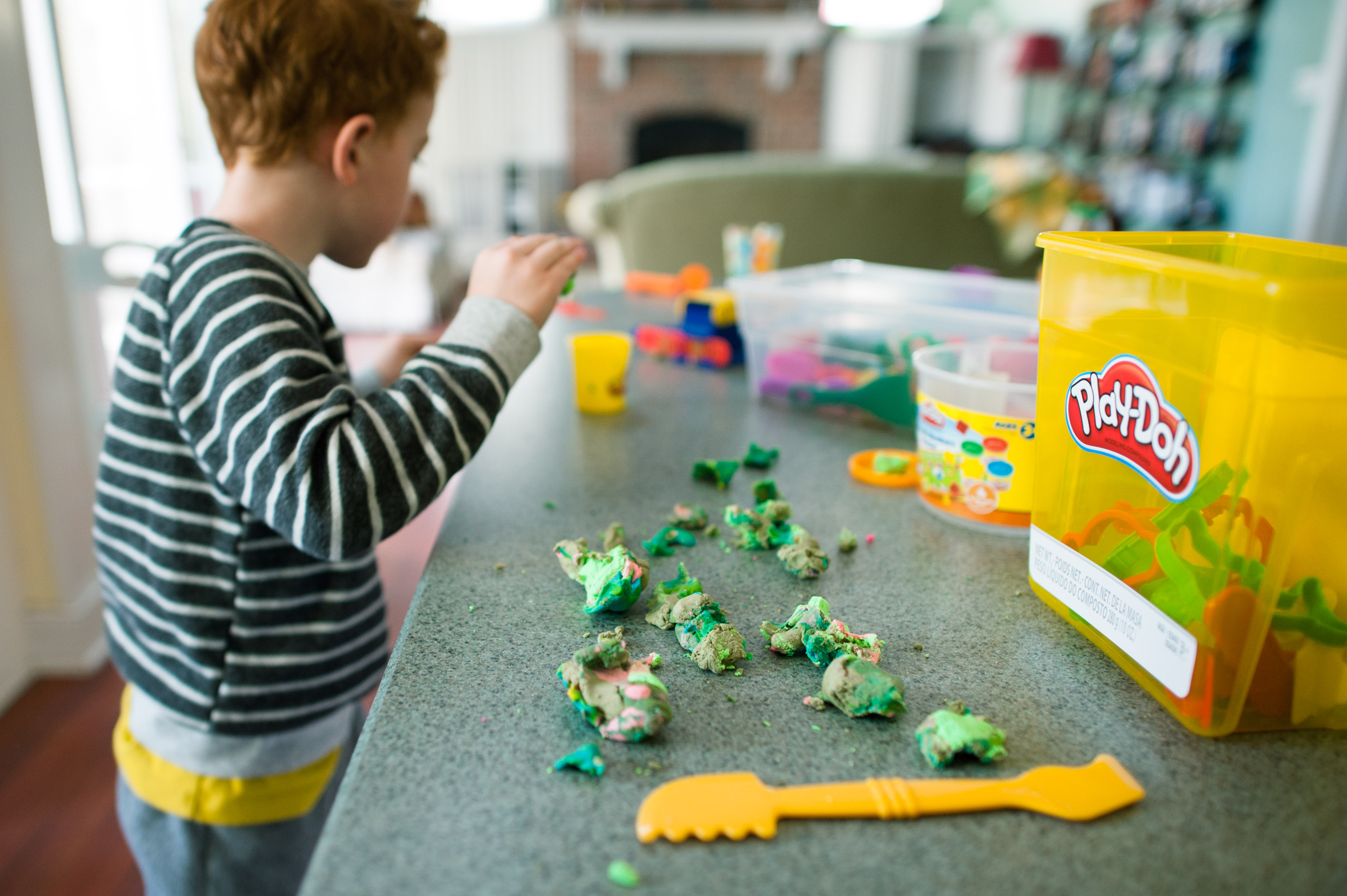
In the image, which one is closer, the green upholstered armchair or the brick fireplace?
the green upholstered armchair

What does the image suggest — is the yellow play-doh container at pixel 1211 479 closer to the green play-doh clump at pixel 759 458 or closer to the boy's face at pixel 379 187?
the green play-doh clump at pixel 759 458

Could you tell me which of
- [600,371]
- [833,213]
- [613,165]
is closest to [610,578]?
[600,371]

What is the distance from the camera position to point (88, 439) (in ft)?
5.18

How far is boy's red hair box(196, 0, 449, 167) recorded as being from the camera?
68cm

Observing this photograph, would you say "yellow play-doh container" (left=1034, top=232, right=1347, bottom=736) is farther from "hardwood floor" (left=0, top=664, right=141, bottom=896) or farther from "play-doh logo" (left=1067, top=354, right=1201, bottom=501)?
"hardwood floor" (left=0, top=664, right=141, bottom=896)

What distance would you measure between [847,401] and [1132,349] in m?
0.46

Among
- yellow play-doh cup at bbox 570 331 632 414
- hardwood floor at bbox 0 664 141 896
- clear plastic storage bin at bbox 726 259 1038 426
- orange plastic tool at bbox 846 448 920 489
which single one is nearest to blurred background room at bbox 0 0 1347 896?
hardwood floor at bbox 0 664 141 896

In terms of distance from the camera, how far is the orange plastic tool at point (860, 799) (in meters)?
0.33

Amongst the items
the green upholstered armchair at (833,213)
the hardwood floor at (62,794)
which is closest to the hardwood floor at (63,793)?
the hardwood floor at (62,794)

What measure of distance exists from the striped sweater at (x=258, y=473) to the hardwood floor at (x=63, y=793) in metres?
0.33

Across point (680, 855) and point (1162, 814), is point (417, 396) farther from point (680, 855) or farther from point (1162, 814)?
point (1162, 814)

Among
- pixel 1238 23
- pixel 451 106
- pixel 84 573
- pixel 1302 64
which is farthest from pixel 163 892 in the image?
pixel 451 106

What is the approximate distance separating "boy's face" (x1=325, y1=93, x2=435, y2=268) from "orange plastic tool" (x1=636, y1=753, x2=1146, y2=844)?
1.95 feet

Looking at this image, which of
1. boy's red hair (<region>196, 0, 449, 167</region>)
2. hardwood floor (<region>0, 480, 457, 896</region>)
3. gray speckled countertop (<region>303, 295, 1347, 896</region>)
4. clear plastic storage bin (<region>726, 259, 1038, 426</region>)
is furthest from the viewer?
hardwood floor (<region>0, 480, 457, 896</region>)
